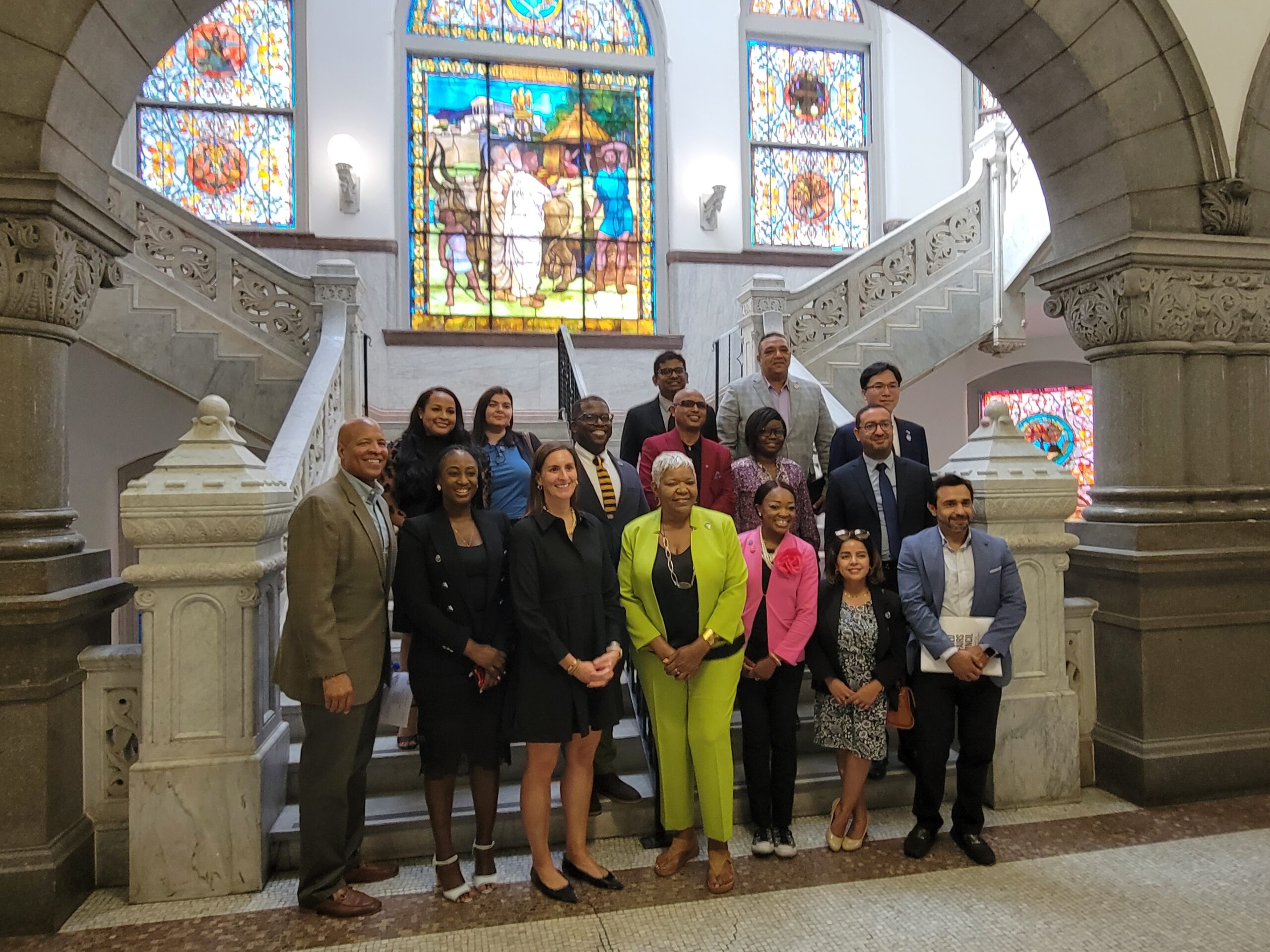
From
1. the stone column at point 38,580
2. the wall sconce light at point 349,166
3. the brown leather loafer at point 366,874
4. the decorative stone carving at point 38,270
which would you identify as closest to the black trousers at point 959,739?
the brown leather loafer at point 366,874

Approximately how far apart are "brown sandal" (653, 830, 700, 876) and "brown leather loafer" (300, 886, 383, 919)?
1.00 metres

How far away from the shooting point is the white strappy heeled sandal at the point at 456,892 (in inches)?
116

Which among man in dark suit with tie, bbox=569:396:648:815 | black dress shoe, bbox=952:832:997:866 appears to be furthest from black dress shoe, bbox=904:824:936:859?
man in dark suit with tie, bbox=569:396:648:815

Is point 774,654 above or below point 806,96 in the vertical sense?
below

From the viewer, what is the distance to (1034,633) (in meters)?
3.88

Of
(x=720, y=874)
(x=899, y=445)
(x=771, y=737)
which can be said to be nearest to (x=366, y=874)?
(x=720, y=874)

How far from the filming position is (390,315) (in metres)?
9.19

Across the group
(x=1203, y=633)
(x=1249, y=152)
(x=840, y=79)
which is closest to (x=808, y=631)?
(x=1203, y=633)

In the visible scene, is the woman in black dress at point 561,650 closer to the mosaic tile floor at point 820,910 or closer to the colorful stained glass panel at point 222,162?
the mosaic tile floor at point 820,910

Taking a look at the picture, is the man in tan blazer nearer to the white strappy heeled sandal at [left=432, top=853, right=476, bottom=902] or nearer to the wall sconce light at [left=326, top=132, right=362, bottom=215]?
the white strappy heeled sandal at [left=432, top=853, right=476, bottom=902]

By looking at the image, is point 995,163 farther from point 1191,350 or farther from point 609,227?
point 1191,350

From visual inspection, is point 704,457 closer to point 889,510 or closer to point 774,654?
point 889,510

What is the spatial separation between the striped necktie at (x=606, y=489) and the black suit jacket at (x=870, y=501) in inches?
36.2

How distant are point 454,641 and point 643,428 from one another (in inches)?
69.4
